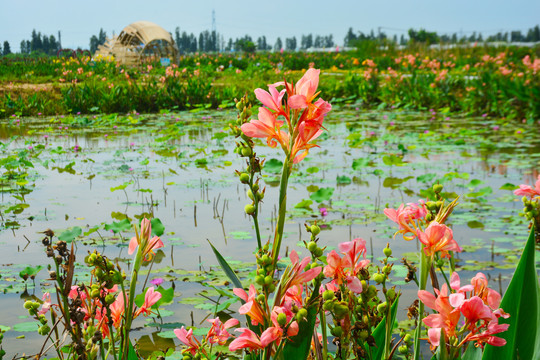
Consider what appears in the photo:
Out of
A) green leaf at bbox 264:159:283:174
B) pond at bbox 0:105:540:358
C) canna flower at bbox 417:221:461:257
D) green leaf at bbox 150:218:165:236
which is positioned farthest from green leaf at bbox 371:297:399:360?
green leaf at bbox 264:159:283:174

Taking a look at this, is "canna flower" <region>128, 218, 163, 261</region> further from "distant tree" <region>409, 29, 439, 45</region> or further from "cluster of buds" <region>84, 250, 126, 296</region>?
"distant tree" <region>409, 29, 439, 45</region>

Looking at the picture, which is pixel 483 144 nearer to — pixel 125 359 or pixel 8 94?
pixel 125 359

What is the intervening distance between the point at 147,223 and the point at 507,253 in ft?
7.40

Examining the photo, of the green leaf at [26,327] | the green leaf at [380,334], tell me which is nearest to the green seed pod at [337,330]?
the green leaf at [380,334]

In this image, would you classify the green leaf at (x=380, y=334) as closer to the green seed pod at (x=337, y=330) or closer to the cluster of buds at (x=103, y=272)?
the green seed pod at (x=337, y=330)

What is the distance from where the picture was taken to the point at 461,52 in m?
21.3

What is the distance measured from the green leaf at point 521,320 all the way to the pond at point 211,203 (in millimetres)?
1072

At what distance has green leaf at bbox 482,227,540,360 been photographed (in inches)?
38.2

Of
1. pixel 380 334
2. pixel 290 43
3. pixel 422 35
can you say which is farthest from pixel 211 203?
pixel 290 43

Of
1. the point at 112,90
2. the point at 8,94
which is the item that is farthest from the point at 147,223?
the point at 8,94

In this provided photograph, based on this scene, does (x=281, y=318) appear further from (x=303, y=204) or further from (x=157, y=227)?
(x=303, y=204)

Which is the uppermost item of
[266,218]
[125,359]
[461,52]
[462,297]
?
[461,52]

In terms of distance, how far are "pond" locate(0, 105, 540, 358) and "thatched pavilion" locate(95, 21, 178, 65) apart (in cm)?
1350

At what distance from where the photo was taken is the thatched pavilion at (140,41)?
20047 mm
